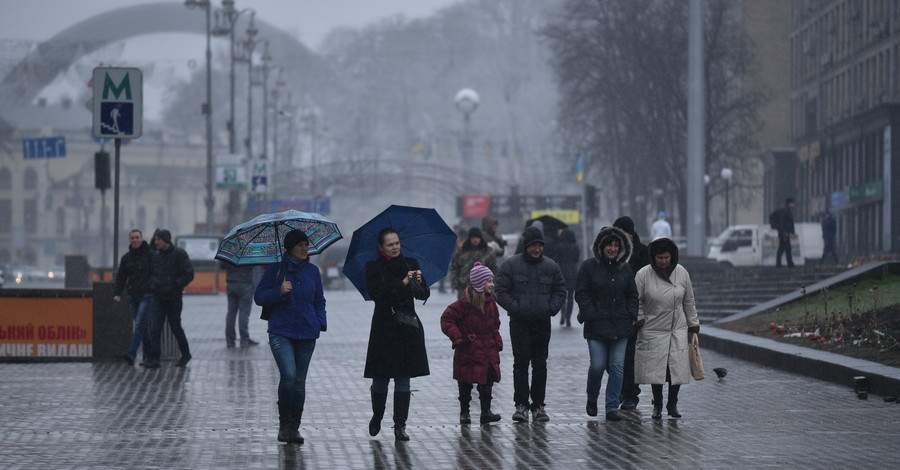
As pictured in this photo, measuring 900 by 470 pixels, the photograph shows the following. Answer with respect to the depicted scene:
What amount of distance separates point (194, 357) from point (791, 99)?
5765 cm

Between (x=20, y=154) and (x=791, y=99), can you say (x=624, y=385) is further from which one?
(x=20, y=154)

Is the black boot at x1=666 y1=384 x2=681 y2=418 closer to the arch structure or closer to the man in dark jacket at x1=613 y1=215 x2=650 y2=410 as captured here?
the man in dark jacket at x1=613 y1=215 x2=650 y2=410

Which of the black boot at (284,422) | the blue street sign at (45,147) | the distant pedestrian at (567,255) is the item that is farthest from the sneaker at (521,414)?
the blue street sign at (45,147)

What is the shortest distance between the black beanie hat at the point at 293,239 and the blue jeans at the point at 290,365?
641 millimetres

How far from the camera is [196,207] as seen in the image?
131 metres

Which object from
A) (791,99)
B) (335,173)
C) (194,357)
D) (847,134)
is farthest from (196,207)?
(194,357)

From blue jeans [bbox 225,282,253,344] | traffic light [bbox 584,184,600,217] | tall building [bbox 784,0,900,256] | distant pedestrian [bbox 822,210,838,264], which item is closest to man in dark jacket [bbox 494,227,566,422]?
blue jeans [bbox 225,282,253,344]

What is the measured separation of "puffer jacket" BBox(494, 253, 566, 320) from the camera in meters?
12.8

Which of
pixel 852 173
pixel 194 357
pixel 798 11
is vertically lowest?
pixel 194 357

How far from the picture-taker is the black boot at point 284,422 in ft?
37.5

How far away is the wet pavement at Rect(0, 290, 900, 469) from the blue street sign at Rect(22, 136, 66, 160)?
108 feet

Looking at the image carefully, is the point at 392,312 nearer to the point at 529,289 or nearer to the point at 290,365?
the point at 290,365

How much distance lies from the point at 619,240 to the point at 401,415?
251cm

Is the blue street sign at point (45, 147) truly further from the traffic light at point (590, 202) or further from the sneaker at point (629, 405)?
the sneaker at point (629, 405)
